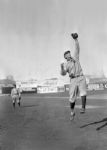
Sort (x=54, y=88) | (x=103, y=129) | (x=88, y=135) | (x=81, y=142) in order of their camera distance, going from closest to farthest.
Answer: (x=81, y=142), (x=88, y=135), (x=103, y=129), (x=54, y=88)

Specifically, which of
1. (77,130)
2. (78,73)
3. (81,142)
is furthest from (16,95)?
(81,142)

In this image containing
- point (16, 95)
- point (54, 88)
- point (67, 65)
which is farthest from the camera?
point (54, 88)

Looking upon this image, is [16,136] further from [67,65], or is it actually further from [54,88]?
[54,88]

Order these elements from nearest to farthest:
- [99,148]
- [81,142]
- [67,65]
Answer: [99,148] → [81,142] → [67,65]

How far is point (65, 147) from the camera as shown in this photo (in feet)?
19.1

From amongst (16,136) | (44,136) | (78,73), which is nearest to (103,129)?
(44,136)

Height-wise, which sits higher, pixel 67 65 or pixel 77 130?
pixel 67 65

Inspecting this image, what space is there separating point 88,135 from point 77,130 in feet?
2.92

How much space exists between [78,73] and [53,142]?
3884 mm

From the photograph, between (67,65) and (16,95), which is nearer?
(67,65)

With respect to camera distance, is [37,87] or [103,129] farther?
[37,87]

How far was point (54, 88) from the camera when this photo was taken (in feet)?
462

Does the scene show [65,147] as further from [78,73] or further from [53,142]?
[78,73]

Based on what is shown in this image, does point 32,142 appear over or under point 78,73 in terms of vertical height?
under
